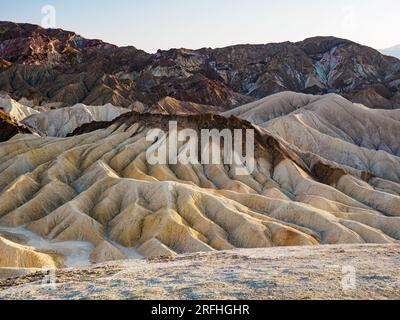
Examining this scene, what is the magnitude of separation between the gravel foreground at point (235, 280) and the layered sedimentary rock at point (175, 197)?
29.0 m

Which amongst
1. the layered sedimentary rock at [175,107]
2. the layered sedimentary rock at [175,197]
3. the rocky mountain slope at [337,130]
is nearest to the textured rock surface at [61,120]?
the layered sedimentary rock at [175,107]

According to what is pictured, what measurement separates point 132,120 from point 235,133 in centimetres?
1741

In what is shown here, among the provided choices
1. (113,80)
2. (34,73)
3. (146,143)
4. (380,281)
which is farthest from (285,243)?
(34,73)

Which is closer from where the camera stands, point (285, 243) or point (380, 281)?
point (380, 281)

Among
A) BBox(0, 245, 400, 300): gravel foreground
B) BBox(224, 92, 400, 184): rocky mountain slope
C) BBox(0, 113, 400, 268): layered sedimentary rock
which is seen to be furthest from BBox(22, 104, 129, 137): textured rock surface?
BBox(0, 245, 400, 300): gravel foreground

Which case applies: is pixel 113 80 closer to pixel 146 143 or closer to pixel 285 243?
pixel 146 143

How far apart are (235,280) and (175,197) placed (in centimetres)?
4459

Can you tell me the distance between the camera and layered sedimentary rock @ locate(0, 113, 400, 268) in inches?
2168

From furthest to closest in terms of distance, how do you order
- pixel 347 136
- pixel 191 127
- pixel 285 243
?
pixel 347 136
pixel 191 127
pixel 285 243

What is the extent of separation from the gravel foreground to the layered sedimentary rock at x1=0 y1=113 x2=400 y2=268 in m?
29.0

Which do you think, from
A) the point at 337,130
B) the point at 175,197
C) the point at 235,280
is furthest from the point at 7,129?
the point at 235,280

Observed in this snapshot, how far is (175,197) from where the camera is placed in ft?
200

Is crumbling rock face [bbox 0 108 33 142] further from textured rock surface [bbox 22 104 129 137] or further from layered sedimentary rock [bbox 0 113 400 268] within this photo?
textured rock surface [bbox 22 104 129 137]

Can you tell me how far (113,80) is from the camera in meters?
187
